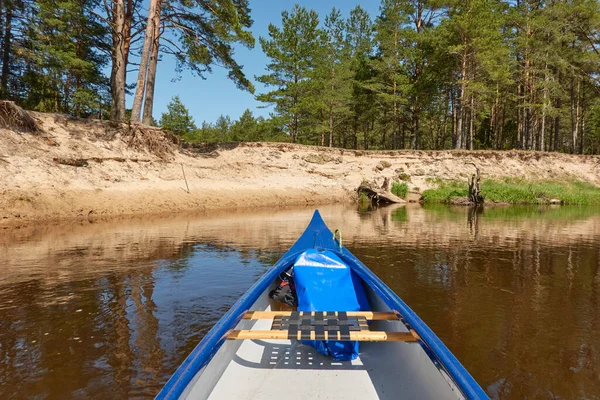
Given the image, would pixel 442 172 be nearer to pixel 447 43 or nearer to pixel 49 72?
pixel 447 43

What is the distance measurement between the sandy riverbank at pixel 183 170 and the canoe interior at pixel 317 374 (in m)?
12.5

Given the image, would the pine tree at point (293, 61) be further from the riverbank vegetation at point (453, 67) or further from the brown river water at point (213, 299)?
the brown river water at point (213, 299)

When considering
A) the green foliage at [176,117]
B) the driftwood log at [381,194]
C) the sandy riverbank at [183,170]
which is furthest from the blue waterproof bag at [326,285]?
the green foliage at [176,117]

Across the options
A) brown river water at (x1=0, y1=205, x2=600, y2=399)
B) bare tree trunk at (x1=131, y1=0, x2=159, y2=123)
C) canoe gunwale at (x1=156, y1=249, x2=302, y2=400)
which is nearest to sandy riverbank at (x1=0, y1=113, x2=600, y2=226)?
bare tree trunk at (x1=131, y1=0, x2=159, y2=123)

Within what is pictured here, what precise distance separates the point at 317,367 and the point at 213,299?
2546mm

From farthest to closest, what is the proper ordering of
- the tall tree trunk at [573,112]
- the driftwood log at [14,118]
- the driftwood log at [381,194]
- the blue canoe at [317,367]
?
the tall tree trunk at [573,112] < the driftwood log at [381,194] < the driftwood log at [14,118] < the blue canoe at [317,367]

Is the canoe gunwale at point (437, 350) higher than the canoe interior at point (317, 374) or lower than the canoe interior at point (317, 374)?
higher

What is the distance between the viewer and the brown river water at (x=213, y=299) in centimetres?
303

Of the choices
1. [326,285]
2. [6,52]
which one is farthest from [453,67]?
[6,52]

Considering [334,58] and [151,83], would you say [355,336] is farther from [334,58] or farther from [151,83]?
[334,58]

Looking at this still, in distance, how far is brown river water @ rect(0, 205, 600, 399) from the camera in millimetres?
3031

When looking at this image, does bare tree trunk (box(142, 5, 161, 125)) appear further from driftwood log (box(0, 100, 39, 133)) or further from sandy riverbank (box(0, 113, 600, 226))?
driftwood log (box(0, 100, 39, 133))

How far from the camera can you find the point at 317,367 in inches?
115

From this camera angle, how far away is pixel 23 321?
416 cm
